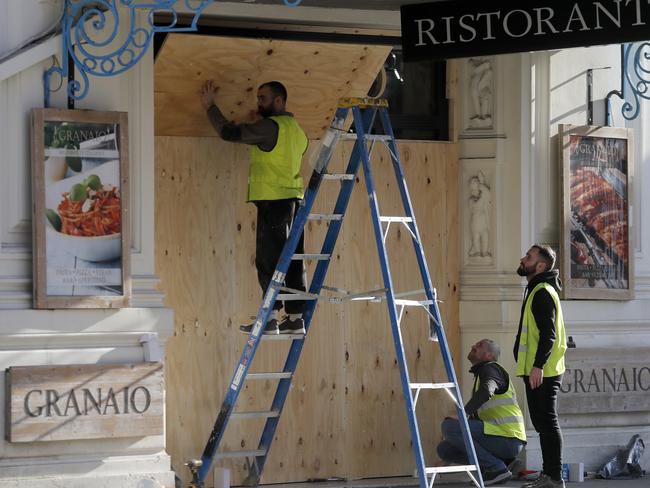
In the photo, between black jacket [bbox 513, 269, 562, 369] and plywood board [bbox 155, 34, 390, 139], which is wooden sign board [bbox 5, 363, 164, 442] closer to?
plywood board [bbox 155, 34, 390, 139]

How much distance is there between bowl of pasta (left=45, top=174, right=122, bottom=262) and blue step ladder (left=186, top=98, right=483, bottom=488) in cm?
105

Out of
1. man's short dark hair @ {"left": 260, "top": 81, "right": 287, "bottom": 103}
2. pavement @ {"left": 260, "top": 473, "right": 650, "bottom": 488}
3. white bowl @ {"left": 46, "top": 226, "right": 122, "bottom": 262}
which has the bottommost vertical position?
pavement @ {"left": 260, "top": 473, "right": 650, "bottom": 488}

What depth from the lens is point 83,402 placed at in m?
8.45

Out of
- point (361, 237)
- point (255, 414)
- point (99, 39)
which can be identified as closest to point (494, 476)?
point (255, 414)

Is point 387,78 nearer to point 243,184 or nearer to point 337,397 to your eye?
point 243,184

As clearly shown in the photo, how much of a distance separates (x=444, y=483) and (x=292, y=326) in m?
1.79

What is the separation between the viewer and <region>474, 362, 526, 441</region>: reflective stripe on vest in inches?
379

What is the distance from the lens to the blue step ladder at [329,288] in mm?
8602

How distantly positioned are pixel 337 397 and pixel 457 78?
2495 millimetres

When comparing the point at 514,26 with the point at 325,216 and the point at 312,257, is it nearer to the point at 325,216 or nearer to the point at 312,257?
the point at 325,216

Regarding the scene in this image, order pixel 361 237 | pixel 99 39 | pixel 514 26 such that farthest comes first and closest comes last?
pixel 361 237 → pixel 514 26 → pixel 99 39

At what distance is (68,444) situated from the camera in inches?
334

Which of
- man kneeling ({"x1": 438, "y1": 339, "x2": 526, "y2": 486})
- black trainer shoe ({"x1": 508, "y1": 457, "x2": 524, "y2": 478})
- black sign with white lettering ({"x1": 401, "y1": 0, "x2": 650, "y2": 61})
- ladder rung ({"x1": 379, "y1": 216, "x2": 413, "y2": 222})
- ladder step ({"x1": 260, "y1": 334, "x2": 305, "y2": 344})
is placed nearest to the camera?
ladder rung ({"x1": 379, "y1": 216, "x2": 413, "y2": 222})

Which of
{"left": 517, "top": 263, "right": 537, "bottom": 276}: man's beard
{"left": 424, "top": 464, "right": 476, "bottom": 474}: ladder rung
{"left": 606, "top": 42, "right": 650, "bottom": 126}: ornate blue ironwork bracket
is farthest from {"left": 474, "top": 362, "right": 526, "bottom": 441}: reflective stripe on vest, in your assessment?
{"left": 606, "top": 42, "right": 650, "bottom": 126}: ornate blue ironwork bracket
